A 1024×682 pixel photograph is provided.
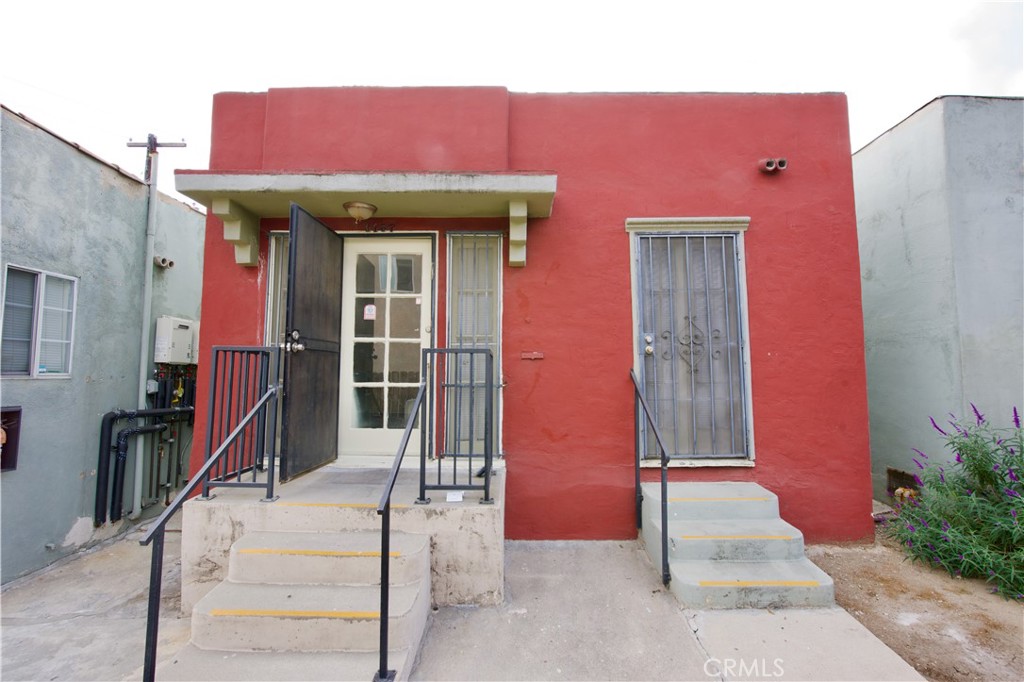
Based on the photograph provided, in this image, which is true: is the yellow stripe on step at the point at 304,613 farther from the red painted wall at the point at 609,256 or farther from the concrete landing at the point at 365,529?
the red painted wall at the point at 609,256

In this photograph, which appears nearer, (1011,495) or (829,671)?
(829,671)

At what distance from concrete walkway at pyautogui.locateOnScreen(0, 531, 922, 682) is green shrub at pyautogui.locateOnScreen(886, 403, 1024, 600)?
4.54ft

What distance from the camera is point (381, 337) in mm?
4078

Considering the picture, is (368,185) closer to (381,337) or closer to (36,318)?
(381,337)

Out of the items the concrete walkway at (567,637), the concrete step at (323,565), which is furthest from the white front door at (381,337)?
the concrete walkway at (567,637)

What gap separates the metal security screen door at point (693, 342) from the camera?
3938 mm

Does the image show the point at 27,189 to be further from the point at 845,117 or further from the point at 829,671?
the point at 845,117

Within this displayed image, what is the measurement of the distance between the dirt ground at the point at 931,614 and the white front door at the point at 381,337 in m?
3.39

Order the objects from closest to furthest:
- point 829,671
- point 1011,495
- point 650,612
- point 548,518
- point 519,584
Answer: point 829,671 → point 650,612 → point 519,584 → point 1011,495 → point 548,518

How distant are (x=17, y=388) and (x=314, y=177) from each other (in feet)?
10.5

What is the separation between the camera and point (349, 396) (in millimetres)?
4012

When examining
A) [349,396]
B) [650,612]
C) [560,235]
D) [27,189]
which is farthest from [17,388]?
[650,612]

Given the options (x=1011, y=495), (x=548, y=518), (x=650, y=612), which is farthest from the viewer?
(x=548, y=518)

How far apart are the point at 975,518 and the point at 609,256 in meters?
3.38
